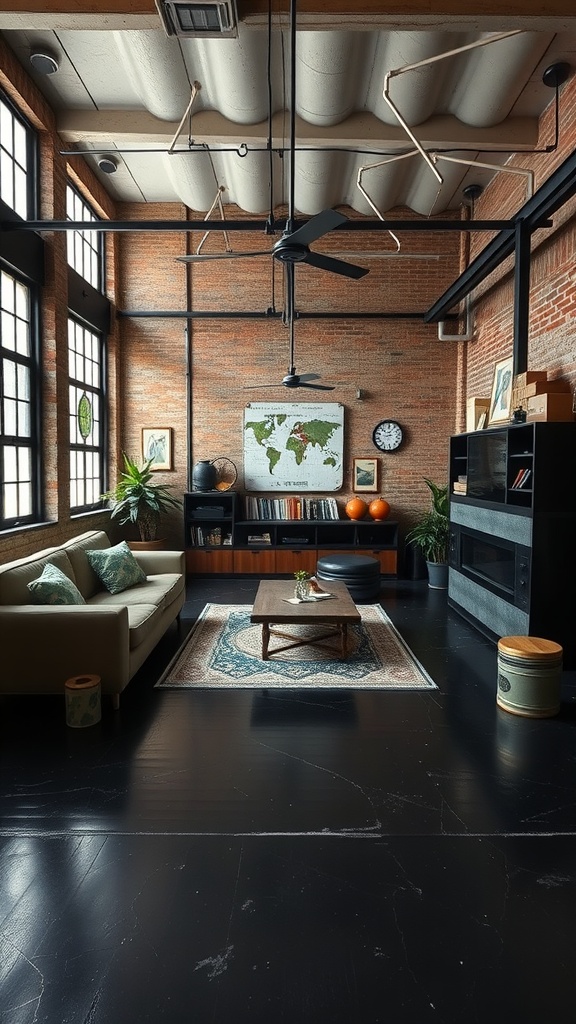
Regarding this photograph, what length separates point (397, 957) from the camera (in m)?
1.76

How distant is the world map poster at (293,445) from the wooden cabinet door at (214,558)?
1056 millimetres

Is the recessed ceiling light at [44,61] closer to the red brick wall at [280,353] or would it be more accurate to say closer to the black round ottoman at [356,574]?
the red brick wall at [280,353]

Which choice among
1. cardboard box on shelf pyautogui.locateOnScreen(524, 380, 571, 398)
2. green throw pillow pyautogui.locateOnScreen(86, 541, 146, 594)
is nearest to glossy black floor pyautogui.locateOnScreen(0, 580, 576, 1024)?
green throw pillow pyautogui.locateOnScreen(86, 541, 146, 594)

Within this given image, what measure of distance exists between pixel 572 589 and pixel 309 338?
5.15 meters

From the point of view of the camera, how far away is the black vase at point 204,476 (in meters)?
7.61

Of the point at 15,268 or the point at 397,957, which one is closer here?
the point at 397,957

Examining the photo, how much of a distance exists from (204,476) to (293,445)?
4.44ft

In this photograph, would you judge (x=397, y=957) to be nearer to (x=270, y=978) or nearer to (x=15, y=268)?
(x=270, y=978)

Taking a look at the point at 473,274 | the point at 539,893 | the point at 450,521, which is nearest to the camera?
the point at 539,893

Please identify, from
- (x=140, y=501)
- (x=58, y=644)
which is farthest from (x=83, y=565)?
(x=140, y=501)

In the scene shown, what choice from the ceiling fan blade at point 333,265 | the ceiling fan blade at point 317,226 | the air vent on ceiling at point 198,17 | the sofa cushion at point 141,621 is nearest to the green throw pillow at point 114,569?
the sofa cushion at point 141,621

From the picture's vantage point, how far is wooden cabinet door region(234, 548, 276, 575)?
7547 millimetres

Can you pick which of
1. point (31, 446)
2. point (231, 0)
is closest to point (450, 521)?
point (31, 446)

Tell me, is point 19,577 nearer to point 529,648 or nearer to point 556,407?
point 529,648
